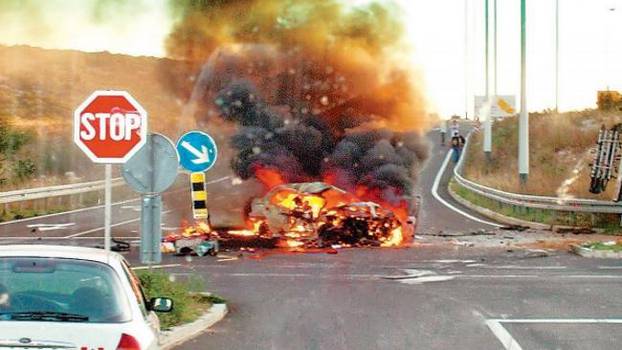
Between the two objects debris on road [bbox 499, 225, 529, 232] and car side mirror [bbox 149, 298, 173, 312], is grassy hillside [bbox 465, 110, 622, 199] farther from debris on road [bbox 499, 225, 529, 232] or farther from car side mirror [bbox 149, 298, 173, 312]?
car side mirror [bbox 149, 298, 173, 312]

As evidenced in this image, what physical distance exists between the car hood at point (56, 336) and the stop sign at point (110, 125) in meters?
5.70

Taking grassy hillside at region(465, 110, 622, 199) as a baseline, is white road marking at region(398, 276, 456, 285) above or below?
below

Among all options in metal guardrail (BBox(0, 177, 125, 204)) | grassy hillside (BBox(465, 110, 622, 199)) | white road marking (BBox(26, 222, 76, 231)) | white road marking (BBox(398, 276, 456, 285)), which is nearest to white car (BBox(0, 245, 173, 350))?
white road marking (BBox(398, 276, 456, 285))

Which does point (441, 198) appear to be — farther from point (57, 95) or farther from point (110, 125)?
point (57, 95)

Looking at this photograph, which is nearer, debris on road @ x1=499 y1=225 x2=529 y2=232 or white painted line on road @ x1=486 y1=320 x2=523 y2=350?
white painted line on road @ x1=486 y1=320 x2=523 y2=350

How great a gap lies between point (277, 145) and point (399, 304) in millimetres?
15021

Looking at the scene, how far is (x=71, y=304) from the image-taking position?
22.6 feet

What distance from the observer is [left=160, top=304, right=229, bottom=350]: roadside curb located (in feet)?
39.4

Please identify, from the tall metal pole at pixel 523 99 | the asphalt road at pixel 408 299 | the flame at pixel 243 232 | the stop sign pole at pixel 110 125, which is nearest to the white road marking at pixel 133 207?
the flame at pixel 243 232

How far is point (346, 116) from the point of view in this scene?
32.4m

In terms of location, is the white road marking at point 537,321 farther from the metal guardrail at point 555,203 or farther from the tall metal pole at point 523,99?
the tall metal pole at point 523,99

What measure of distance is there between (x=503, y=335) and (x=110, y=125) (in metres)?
5.07

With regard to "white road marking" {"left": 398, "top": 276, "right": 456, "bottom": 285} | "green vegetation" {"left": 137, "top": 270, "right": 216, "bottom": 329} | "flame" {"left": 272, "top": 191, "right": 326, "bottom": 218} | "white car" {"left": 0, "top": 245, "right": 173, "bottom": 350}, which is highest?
"white car" {"left": 0, "top": 245, "right": 173, "bottom": 350}

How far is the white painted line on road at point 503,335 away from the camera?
11.9 m
